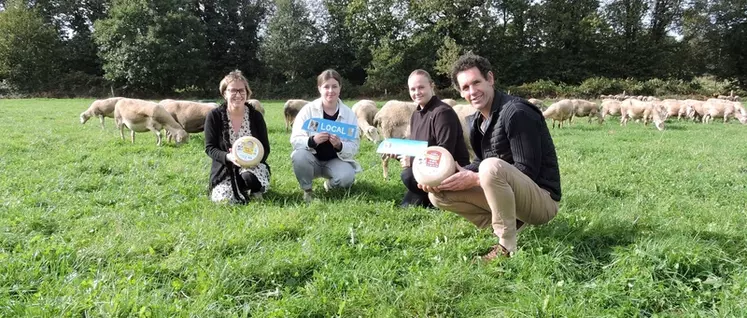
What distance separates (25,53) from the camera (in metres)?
38.1

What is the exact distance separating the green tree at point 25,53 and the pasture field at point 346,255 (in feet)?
135

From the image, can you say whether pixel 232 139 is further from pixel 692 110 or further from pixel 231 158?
pixel 692 110

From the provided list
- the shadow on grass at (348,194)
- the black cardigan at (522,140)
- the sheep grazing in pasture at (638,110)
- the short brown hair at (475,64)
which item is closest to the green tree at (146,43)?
the sheep grazing in pasture at (638,110)

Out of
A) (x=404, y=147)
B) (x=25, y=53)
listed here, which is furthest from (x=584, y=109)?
(x=25, y=53)

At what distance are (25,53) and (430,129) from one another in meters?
46.3

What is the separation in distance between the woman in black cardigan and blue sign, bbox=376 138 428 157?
5.77 feet

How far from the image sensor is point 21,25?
38.7 meters

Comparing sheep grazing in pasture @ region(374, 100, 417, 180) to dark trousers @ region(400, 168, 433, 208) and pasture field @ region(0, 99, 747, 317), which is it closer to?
pasture field @ region(0, 99, 747, 317)

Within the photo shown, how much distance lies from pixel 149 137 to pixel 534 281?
35.7 ft

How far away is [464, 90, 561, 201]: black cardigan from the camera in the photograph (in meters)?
3.29

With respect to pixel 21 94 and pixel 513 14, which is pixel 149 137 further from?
pixel 513 14

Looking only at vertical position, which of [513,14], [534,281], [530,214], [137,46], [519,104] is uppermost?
[513,14]

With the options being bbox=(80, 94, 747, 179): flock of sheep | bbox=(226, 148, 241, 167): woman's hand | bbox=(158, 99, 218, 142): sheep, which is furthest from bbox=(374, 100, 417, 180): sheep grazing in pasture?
bbox=(158, 99, 218, 142): sheep

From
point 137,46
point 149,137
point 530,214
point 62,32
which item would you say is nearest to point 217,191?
point 530,214
